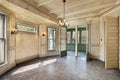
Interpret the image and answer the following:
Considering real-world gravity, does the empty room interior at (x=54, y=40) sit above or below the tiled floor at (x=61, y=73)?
above

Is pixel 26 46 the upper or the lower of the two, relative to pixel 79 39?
lower

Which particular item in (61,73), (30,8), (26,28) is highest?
(30,8)

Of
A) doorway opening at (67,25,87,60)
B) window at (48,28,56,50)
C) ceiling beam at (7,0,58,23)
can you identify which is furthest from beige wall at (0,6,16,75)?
doorway opening at (67,25,87,60)

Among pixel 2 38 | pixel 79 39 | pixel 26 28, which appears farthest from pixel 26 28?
pixel 79 39

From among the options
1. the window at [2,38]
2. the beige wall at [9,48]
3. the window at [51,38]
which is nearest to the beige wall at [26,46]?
the beige wall at [9,48]

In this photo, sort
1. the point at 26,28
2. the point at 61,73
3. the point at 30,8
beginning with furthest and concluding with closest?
1. the point at 26,28
2. the point at 30,8
3. the point at 61,73

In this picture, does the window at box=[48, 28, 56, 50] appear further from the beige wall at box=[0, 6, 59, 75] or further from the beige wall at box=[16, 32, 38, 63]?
the beige wall at box=[16, 32, 38, 63]

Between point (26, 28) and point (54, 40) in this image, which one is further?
point (54, 40)

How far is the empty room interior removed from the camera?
4332 mm

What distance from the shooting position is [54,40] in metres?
8.76

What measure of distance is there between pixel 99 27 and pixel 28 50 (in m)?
4.45

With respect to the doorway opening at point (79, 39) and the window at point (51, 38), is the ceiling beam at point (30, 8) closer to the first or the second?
the window at point (51, 38)

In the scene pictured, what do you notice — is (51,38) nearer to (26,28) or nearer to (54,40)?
(54,40)

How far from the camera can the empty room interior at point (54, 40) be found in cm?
433
